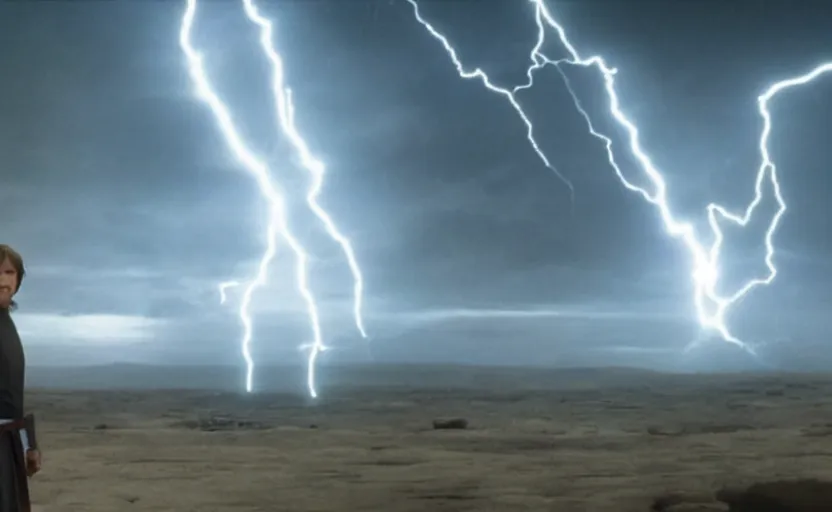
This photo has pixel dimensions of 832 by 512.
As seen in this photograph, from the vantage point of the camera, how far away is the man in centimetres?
173

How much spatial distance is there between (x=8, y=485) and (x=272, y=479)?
2226 mm

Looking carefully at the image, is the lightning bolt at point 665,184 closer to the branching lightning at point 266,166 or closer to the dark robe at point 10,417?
the branching lightning at point 266,166

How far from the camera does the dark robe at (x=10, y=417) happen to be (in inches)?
68.1

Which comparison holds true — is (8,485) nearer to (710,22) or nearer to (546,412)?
(546,412)

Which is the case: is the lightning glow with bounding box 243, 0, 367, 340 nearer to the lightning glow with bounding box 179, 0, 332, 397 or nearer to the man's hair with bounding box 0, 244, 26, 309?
the lightning glow with bounding box 179, 0, 332, 397

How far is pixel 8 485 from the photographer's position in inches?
68.8

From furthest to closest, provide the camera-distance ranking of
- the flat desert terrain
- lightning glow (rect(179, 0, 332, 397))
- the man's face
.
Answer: lightning glow (rect(179, 0, 332, 397)) → the flat desert terrain → the man's face

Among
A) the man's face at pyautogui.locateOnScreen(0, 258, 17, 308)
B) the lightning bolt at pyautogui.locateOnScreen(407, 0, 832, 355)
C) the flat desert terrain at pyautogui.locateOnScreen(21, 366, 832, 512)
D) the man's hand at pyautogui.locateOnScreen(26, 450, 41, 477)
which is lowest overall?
the flat desert terrain at pyautogui.locateOnScreen(21, 366, 832, 512)

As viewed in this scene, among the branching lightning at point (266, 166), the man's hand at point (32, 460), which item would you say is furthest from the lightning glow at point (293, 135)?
the man's hand at point (32, 460)

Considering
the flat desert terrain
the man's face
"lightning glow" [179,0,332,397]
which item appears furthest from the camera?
"lightning glow" [179,0,332,397]

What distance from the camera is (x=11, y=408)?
5.74 feet

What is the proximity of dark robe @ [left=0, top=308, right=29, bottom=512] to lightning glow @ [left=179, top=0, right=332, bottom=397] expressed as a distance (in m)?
4.99

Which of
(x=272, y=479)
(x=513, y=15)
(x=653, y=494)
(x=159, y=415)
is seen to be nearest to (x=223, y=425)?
(x=159, y=415)

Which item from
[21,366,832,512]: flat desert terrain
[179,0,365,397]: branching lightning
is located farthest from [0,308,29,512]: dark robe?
[179,0,365,397]: branching lightning
